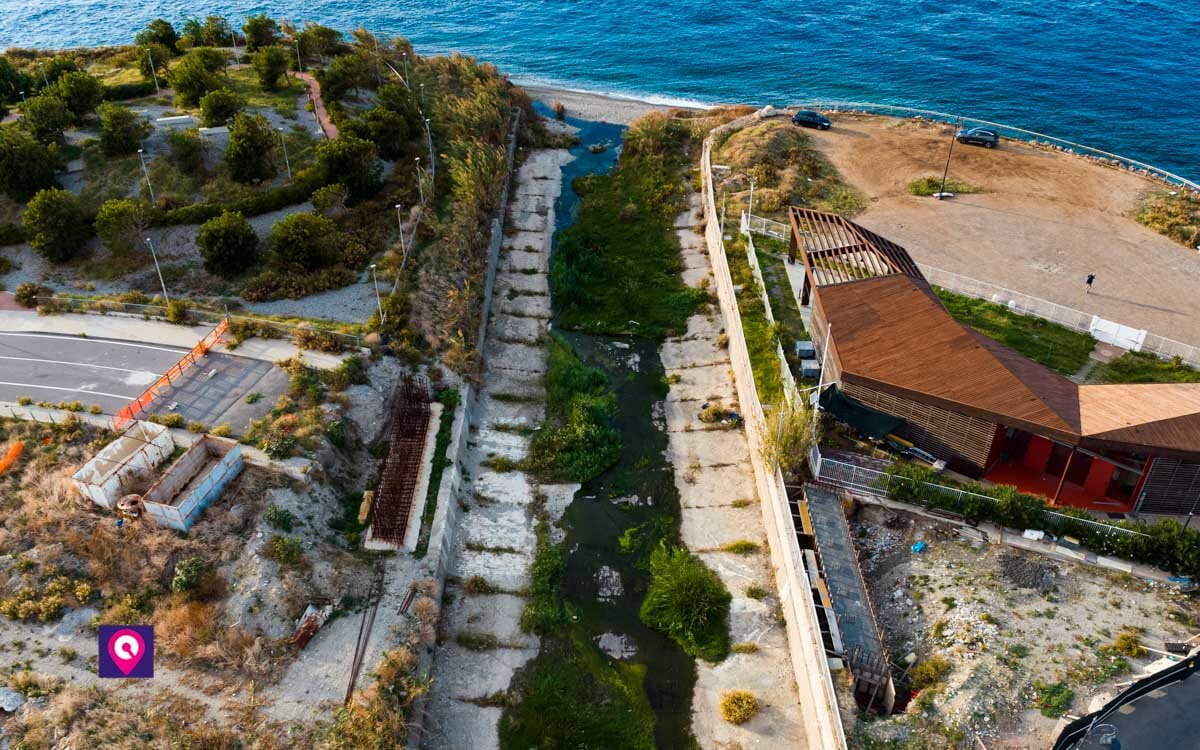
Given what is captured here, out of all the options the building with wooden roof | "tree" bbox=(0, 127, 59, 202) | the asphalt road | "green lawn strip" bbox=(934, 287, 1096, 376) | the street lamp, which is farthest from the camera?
"tree" bbox=(0, 127, 59, 202)

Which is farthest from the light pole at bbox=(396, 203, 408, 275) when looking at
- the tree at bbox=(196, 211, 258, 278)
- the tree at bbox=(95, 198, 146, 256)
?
the tree at bbox=(95, 198, 146, 256)

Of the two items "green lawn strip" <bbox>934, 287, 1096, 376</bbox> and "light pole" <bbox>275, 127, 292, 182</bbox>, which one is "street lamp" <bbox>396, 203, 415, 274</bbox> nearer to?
"light pole" <bbox>275, 127, 292, 182</bbox>

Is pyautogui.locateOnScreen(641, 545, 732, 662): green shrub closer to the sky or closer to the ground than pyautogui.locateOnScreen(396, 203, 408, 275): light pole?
closer to the ground

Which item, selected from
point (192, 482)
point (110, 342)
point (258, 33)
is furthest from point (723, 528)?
point (258, 33)

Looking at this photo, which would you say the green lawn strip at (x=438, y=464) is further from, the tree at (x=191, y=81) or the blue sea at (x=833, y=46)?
the blue sea at (x=833, y=46)

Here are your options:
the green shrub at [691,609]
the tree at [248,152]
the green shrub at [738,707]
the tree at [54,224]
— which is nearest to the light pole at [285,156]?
the tree at [248,152]

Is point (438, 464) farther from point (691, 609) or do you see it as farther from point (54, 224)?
point (54, 224)
